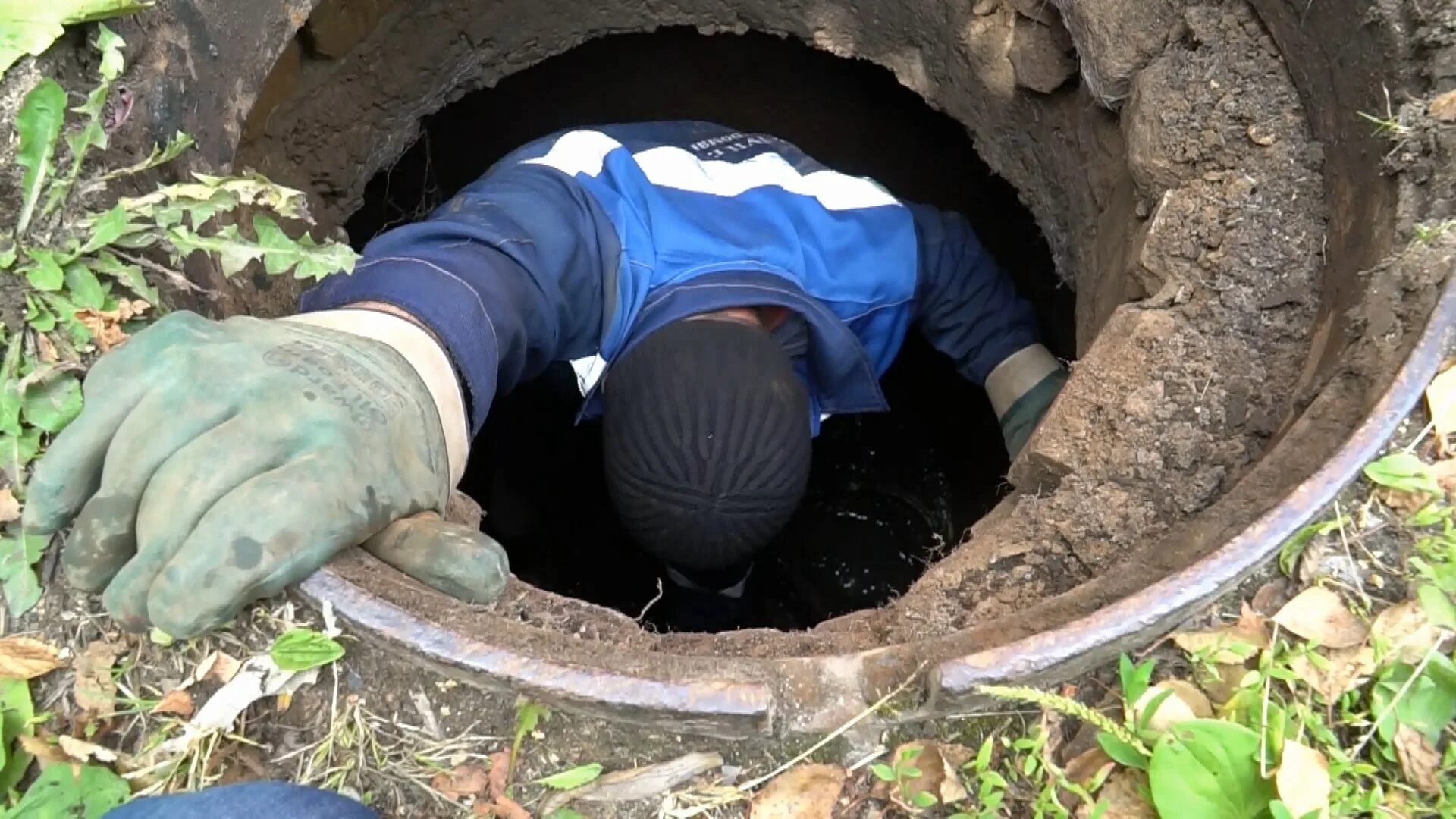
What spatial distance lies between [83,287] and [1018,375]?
1.67 metres

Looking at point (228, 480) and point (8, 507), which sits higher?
point (228, 480)

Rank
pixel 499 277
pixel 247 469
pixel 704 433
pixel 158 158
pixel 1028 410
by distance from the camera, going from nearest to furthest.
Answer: pixel 247 469 < pixel 158 158 < pixel 499 277 < pixel 704 433 < pixel 1028 410

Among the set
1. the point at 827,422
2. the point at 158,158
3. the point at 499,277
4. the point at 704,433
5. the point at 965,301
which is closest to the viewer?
the point at 158,158

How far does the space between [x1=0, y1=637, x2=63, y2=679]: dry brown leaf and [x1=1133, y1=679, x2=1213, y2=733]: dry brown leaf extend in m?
1.19

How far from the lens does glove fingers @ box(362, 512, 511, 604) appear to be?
43.7 inches

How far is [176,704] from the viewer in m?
1.12

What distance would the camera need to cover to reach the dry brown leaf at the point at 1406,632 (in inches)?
39.8

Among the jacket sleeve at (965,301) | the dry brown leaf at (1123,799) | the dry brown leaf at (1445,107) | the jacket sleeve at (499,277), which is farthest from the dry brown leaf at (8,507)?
the dry brown leaf at (1445,107)

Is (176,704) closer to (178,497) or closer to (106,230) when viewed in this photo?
(178,497)

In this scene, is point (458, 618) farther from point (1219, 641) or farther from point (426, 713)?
point (1219, 641)

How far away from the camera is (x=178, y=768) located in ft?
3.63

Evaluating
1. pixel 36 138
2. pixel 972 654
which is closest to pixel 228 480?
pixel 36 138

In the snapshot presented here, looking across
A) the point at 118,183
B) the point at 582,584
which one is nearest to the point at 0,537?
the point at 118,183

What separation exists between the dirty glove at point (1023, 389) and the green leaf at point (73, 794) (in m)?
1.56
